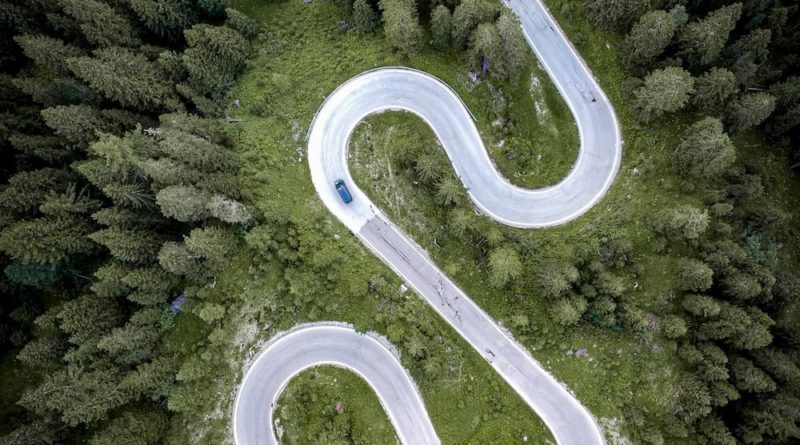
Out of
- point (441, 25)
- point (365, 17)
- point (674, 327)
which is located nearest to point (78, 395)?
point (365, 17)

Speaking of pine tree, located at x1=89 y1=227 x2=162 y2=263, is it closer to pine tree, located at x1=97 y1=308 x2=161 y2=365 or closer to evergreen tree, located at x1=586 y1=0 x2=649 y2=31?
pine tree, located at x1=97 y1=308 x2=161 y2=365

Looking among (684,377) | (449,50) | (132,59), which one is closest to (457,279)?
(684,377)

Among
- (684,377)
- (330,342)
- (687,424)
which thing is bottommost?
(687,424)

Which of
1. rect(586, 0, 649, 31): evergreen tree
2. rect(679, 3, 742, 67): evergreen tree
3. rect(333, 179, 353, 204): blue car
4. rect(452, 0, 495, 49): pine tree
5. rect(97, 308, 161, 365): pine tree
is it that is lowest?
rect(97, 308, 161, 365): pine tree

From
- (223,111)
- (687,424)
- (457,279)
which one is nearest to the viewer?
(687,424)

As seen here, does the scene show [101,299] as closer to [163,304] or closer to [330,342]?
[163,304]

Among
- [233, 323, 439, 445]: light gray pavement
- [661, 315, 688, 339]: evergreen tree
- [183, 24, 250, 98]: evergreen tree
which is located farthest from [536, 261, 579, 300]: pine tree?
[183, 24, 250, 98]: evergreen tree
